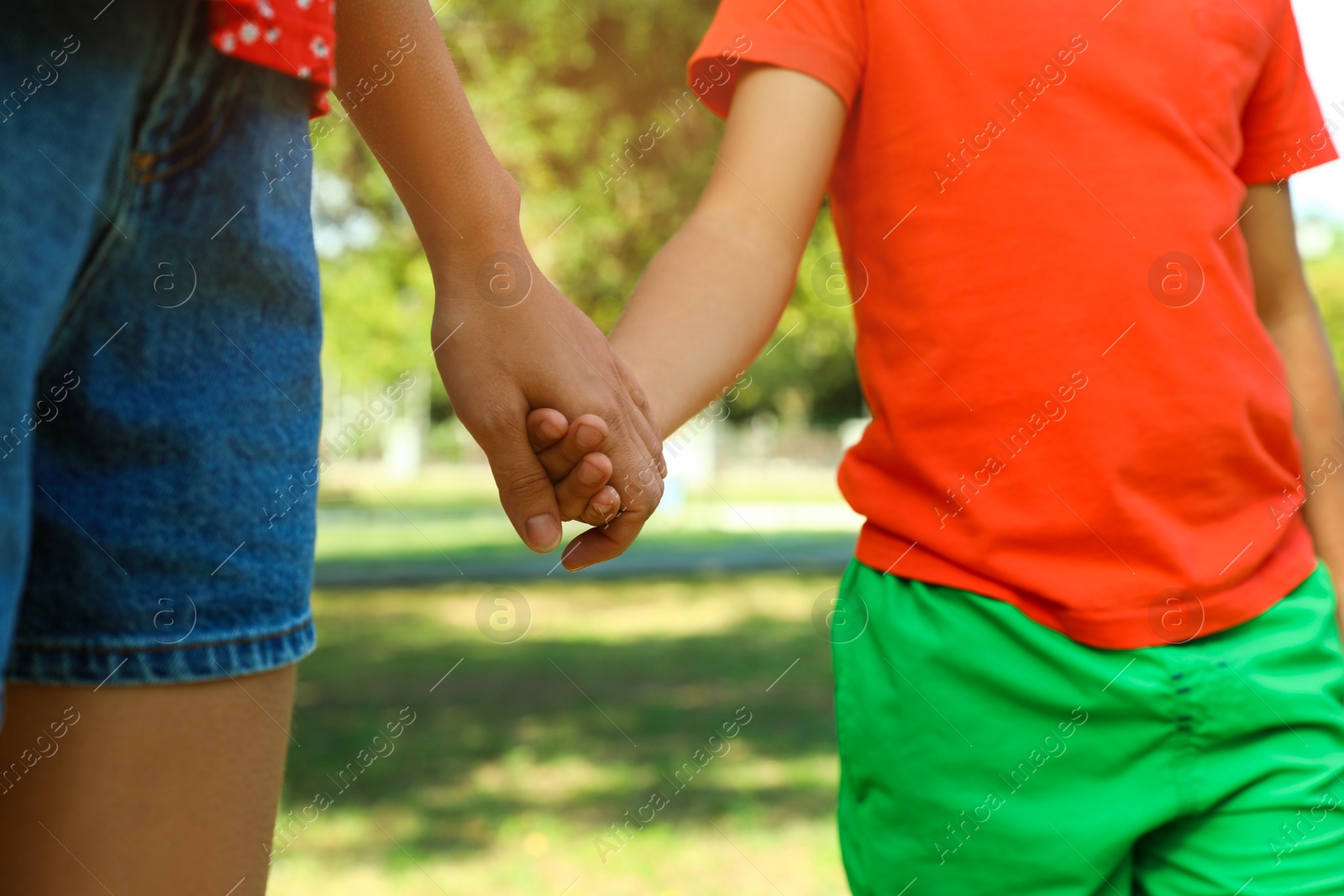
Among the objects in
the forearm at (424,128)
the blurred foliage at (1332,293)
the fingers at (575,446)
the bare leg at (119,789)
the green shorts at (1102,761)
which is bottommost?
the blurred foliage at (1332,293)

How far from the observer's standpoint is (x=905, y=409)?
5.10 ft

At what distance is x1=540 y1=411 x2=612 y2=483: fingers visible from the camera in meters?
1.32

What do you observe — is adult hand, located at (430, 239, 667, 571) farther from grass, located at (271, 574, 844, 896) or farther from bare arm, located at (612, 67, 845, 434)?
grass, located at (271, 574, 844, 896)

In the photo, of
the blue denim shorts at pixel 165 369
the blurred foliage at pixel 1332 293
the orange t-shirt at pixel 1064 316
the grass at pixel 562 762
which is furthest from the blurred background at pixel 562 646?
the blurred foliage at pixel 1332 293

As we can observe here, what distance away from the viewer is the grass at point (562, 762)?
4.14 metres

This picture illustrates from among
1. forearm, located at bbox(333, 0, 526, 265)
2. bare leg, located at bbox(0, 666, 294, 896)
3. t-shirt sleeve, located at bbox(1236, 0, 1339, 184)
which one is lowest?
t-shirt sleeve, located at bbox(1236, 0, 1339, 184)

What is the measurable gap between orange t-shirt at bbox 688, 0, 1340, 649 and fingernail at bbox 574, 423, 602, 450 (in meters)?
0.43

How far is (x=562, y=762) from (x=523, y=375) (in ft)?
14.9

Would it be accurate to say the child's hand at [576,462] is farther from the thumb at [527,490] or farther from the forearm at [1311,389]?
the forearm at [1311,389]

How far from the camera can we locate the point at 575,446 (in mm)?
1334

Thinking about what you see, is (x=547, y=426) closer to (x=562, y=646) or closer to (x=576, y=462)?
(x=576, y=462)

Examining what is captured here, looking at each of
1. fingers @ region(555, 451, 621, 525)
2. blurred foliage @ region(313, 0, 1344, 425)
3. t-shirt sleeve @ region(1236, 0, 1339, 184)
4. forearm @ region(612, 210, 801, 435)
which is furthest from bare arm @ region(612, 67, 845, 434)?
blurred foliage @ region(313, 0, 1344, 425)

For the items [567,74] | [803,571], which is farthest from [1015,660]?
[803,571]

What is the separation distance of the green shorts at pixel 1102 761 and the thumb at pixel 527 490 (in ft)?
1.52
